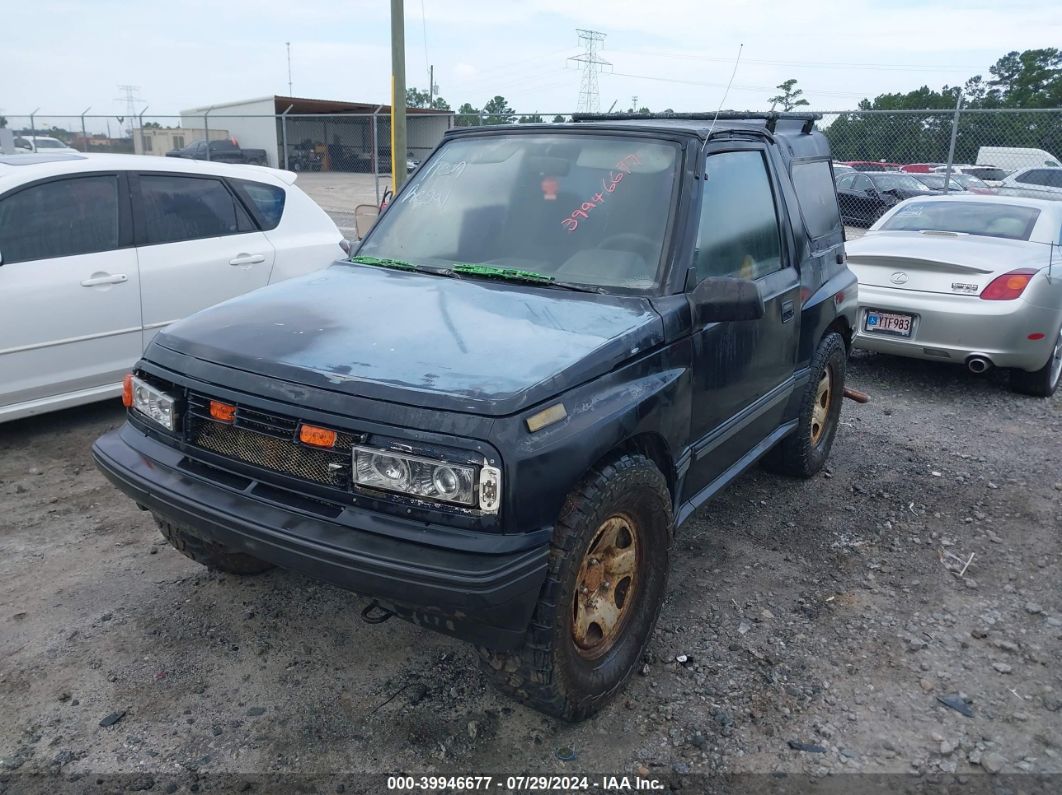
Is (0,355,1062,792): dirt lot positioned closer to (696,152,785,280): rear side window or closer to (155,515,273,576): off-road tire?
(155,515,273,576): off-road tire

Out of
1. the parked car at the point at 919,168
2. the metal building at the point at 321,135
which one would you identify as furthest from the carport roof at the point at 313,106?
the parked car at the point at 919,168

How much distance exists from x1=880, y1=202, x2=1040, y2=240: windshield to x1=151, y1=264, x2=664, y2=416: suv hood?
555cm

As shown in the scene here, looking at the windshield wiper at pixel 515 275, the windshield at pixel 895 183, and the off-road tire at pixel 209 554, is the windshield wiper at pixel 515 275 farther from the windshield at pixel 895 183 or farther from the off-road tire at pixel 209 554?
the windshield at pixel 895 183

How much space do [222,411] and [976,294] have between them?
5.76 m

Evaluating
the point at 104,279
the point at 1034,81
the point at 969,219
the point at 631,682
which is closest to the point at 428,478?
the point at 631,682

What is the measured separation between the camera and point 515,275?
10.3 feet

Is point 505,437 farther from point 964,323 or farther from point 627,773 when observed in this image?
point 964,323

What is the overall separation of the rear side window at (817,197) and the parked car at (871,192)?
1521 cm

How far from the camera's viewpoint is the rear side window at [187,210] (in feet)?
17.4

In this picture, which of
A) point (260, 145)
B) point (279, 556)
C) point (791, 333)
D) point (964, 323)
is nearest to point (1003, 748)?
point (791, 333)

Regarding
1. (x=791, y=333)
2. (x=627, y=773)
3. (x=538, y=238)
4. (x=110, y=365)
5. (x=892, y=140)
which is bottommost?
(x=627, y=773)

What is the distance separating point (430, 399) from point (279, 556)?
65 cm

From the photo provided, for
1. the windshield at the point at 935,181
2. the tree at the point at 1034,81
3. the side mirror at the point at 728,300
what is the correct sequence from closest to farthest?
the side mirror at the point at 728,300 < the windshield at the point at 935,181 < the tree at the point at 1034,81

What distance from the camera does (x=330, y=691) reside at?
9.49 feet
